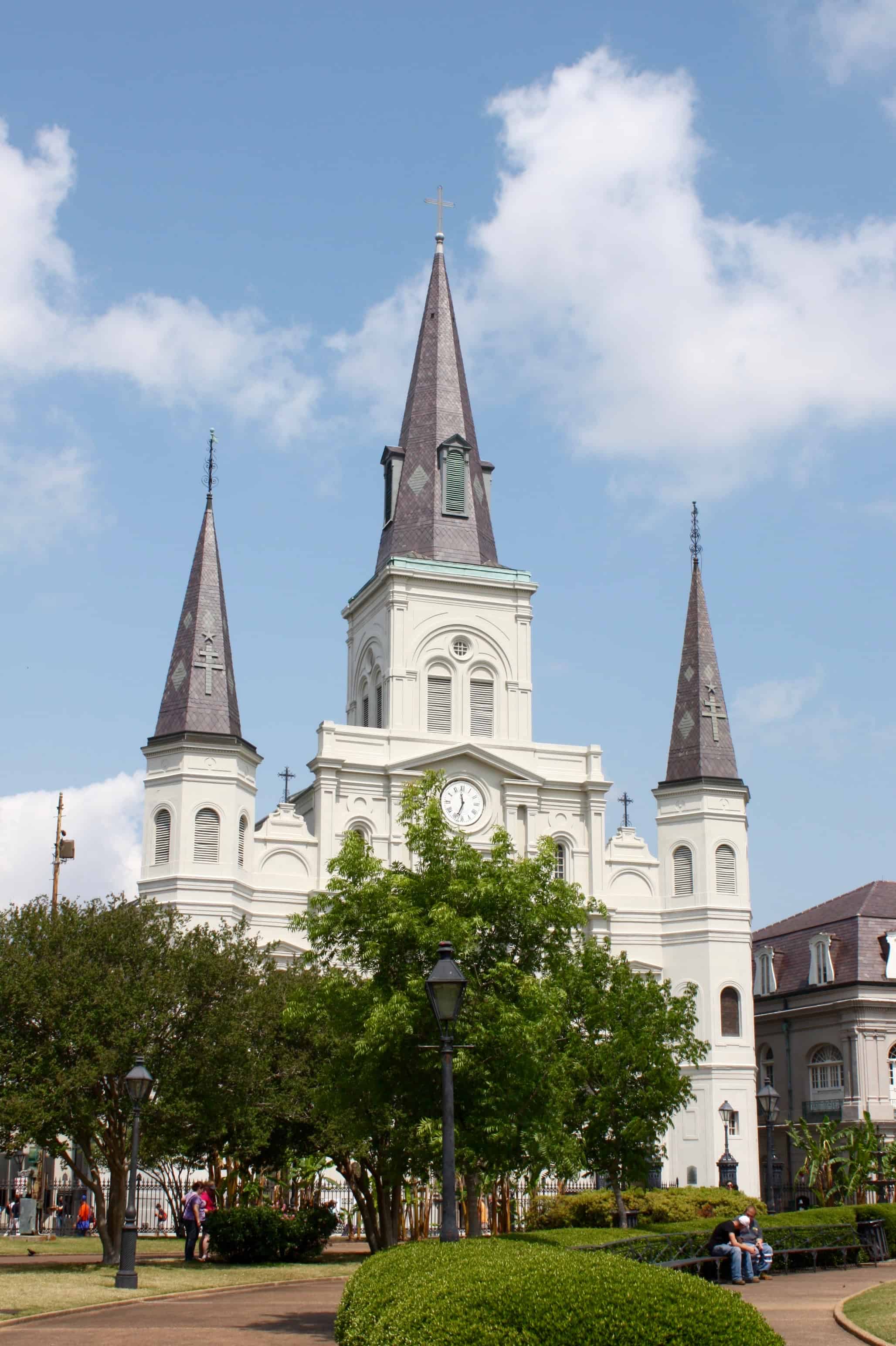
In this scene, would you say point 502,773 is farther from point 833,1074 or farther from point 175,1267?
point 175,1267

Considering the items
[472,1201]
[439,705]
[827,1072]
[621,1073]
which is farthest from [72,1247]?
[827,1072]

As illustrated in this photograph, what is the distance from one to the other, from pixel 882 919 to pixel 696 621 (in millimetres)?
14179

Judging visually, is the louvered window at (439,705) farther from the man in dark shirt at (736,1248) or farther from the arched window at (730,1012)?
the man in dark shirt at (736,1248)

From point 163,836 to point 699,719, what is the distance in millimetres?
21741

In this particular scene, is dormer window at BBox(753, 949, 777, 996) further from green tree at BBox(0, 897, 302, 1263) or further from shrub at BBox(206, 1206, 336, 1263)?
shrub at BBox(206, 1206, 336, 1263)

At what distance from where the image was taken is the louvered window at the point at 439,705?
5934 cm

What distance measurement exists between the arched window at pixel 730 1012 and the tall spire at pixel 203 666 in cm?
2090

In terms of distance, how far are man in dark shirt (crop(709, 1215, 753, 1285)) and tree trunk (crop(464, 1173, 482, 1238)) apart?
4.03m

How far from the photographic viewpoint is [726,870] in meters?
59.1

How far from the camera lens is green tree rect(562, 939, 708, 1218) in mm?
34531

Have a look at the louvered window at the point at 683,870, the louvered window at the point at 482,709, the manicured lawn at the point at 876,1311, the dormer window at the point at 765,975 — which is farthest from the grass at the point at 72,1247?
the dormer window at the point at 765,975

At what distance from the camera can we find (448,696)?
59.8 m

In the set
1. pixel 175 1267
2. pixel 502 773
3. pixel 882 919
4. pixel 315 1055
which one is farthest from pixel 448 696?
pixel 175 1267

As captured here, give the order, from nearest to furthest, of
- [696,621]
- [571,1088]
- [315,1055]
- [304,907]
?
[571,1088]
[315,1055]
[304,907]
[696,621]
